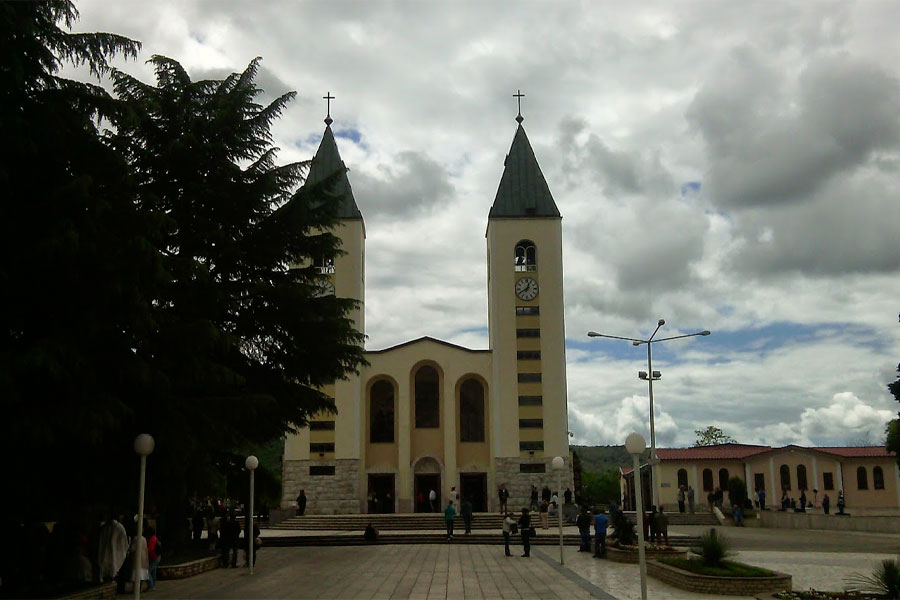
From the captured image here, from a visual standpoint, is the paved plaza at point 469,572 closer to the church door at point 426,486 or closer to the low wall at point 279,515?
the low wall at point 279,515

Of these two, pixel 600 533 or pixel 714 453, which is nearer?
pixel 600 533

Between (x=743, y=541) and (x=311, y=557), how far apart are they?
51.1 feet

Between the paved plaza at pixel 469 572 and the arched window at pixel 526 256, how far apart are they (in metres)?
21.9

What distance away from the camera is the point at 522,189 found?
52.0 m

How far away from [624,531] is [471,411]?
25142mm

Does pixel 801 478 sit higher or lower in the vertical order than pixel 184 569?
higher

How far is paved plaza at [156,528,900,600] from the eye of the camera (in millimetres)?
17000

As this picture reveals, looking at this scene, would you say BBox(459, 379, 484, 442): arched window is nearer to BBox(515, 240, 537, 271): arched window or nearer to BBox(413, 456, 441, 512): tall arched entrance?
BBox(413, 456, 441, 512): tall arched entrance

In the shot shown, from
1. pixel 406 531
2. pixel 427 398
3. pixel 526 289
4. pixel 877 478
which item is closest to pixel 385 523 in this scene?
pixel 406 531

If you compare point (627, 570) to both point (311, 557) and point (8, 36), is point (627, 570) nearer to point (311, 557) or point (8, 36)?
point (311, 557)

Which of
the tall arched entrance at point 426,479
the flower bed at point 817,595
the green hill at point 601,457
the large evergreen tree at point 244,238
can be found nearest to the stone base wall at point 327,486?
the tall arched entrance at point 426,479

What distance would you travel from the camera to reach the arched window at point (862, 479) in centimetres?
5019

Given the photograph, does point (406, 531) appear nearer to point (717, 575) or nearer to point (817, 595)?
point (717, 575)

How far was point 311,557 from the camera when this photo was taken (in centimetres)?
2659
